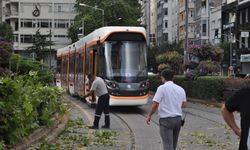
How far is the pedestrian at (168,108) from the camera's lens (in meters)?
8.87

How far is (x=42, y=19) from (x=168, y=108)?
106 meters

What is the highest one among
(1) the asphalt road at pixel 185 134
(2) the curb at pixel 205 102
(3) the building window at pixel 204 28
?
(3) the building window at pixel 204 28

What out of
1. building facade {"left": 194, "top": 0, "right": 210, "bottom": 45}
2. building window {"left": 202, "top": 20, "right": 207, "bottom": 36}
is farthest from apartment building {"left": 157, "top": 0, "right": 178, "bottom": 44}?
building window {"left": 202, "top": 20, "right": 207, "bottom": 36}

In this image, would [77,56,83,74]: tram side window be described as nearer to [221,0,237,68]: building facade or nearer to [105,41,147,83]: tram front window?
[105,41,147,83]: tram front window

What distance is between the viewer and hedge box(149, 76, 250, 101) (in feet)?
91.1

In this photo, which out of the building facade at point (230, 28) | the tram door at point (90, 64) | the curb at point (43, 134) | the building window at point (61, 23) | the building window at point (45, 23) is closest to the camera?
the curb at point (43, 134)

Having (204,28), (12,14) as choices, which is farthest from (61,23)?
(204,28)

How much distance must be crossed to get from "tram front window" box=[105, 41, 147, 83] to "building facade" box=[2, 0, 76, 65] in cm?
8916

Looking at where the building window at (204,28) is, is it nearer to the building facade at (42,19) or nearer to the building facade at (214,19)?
the building facade at (214,19)

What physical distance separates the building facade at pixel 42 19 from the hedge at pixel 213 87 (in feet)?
262

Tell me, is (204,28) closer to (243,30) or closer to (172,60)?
(243,30)

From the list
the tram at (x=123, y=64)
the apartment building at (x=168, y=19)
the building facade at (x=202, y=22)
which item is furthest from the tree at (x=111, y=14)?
the tram at (x=123, y=64)

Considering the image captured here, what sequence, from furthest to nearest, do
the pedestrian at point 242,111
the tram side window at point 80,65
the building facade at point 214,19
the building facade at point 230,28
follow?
the building facade at point 214,19 < the building facade at point 230,28 < the tram side window at point 80,65 < the pedestrian at point 242,111

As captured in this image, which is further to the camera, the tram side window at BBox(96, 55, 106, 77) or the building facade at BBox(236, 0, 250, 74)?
the building facade at BBox(236, 0, 250, 74)
